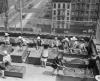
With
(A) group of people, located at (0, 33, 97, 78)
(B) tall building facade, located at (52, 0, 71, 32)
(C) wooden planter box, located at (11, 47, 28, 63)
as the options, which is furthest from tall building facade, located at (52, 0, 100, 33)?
(C) wooden planter box, located at (11, 47, 28, 63)

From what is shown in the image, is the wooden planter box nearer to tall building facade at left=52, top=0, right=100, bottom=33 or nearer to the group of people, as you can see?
the group of people

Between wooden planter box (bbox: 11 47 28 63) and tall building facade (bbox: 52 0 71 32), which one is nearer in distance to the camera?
wooden planter box (bbox: 11 47 28 63)

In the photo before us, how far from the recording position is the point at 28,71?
1327 cm

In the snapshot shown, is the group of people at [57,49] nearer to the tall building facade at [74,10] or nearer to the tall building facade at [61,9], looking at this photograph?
the tall building facade at [61,9]

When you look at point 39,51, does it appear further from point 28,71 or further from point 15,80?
point 15,80

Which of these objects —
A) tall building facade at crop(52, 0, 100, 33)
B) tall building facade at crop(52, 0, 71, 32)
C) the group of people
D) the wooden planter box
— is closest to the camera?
the group of people

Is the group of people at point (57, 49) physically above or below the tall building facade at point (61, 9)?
below

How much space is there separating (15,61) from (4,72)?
2.03 m

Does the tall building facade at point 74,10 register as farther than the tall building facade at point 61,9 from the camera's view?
Yes

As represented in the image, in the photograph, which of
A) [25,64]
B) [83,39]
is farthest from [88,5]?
[25,64]

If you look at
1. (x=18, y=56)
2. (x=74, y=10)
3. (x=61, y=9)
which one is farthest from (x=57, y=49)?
(x=74, y=10)

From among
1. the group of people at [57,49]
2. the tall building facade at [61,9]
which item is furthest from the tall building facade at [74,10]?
the group of people at [57,49]

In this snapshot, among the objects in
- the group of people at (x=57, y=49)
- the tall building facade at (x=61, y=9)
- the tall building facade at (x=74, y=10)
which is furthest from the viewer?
the tall building facade at (x=74, y=10)

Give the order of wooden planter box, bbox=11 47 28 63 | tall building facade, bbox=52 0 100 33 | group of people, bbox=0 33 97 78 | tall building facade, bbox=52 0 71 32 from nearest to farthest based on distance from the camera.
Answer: group of people, bbox=0 33 97 78
wooden planter box, bbox=11 47 28 63
tall building facade, bbox=52 0 71 32
tall building facade, bbox=52 0 100 33
